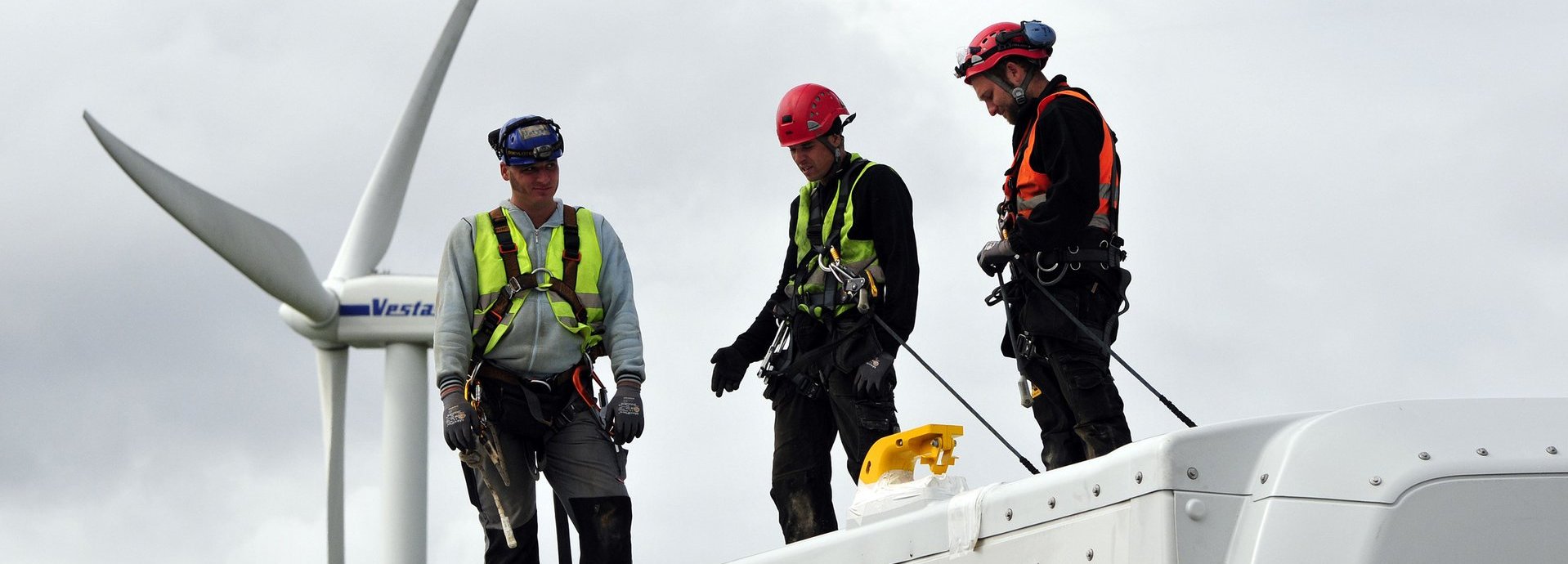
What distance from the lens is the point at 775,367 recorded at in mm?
9461

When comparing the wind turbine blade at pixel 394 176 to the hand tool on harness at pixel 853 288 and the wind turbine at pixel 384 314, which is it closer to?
the wind turbine at pixel 384 314

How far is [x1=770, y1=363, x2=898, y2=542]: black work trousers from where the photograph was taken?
9.09 meters

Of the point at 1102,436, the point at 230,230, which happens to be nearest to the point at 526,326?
the point at 1102,436

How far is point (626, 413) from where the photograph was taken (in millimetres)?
8695

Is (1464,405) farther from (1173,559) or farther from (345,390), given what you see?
(345,390)

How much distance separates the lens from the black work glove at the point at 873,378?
8992 mm

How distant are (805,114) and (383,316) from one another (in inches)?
529

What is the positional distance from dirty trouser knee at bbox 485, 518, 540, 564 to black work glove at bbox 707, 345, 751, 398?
4.53 ft

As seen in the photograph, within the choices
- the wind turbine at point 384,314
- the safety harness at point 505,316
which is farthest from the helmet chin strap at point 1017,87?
the wind turbine at point 384,314

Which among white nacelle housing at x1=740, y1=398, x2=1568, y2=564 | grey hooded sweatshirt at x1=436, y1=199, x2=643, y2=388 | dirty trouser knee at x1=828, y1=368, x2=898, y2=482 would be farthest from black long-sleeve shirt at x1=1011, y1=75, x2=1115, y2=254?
white nacelle housing at x1=740, y1=398, x2=1568, y2=564

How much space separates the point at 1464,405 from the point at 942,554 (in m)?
Result: 1.40

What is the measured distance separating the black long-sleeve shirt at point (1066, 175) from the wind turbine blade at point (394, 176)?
13.7 m

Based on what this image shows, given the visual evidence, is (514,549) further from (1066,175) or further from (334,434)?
(334,434)

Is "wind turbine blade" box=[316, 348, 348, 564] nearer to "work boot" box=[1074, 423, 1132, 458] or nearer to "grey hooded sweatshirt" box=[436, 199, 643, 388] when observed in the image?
"grey hooded sweatshirt" box=[436, 199, 643, 388]
